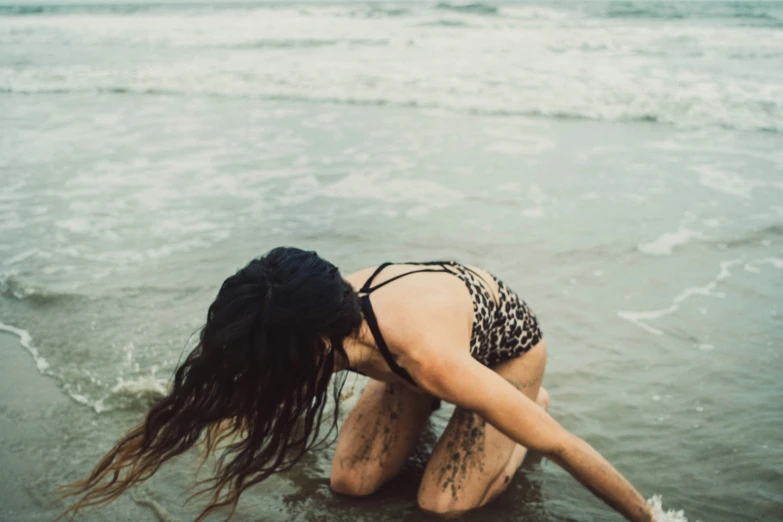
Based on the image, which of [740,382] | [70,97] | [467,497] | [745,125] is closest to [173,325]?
[467,497]

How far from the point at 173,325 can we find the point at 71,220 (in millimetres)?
2357

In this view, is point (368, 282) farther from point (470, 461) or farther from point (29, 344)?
point (29, 344)

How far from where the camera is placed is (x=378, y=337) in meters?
2.16

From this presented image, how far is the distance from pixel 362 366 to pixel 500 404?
0.51m

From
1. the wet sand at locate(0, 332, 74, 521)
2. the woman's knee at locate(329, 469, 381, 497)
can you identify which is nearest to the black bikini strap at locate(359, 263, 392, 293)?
the woman's knee at locate(329, 469, 381, 497)

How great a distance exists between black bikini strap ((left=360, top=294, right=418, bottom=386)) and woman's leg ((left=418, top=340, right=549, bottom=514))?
0.64m

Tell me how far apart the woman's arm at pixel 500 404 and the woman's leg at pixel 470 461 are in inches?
22.9

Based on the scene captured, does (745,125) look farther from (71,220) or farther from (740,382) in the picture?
(71,220)

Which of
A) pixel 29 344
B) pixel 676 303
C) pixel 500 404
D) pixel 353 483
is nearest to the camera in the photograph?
pixel 500 404

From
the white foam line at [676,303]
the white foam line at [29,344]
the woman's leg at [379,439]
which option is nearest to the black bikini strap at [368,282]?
the woman's leg at [379,439]

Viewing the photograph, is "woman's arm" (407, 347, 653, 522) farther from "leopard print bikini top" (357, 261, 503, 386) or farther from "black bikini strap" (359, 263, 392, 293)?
"black bikini strap" (359, 263, 392, 293)

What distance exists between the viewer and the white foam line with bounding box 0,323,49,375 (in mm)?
3717

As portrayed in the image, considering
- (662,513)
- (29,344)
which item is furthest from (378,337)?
(29,344)

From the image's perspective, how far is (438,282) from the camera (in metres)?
2.43
